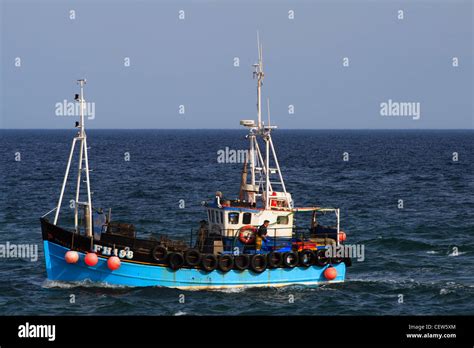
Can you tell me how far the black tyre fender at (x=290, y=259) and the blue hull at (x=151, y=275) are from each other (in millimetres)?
237

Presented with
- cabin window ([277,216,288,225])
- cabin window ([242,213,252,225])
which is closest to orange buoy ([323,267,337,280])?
cabin window ([277,216,288,225])

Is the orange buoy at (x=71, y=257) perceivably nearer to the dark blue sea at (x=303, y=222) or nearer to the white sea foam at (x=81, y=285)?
the white sea foam at (x=81, y=285)

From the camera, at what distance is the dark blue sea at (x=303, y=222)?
31375mm

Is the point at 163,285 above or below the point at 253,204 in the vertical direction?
below

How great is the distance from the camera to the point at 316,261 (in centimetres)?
3384

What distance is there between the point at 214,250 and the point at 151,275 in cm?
282

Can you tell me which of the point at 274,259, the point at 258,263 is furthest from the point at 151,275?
the point at 274,259

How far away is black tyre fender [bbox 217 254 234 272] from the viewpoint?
32.5 m

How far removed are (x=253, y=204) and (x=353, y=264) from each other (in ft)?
25.6

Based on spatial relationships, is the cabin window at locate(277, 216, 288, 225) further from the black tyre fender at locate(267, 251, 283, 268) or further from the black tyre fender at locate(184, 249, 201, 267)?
the black tyre fender at locate(184, 249, 201, 267)

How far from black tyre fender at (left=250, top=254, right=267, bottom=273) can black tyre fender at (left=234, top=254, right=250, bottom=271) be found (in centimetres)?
20
